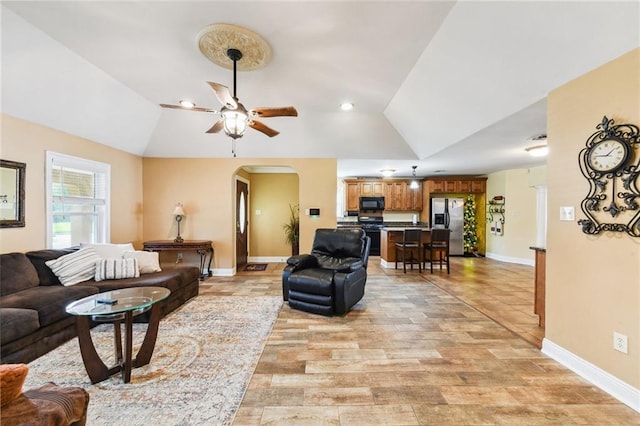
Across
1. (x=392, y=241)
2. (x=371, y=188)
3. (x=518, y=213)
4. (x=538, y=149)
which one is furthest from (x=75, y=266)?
(x=518, y=213)

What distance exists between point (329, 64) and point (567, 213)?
104 inches

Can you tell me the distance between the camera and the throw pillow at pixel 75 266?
3025 millimetres

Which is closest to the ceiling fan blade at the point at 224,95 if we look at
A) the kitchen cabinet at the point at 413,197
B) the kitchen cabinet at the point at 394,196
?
the kitchen cabinet at the point at 394,196

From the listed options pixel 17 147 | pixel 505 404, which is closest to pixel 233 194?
pixel 17 147

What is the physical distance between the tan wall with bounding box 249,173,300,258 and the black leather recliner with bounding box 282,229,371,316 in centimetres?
285

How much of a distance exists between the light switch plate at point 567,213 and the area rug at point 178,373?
295cm

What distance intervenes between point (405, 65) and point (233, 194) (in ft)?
12.9

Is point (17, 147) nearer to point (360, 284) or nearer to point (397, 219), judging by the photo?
point (360, 284)

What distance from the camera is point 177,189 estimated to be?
5328mm

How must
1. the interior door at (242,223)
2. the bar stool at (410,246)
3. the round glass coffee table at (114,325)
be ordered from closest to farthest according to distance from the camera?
the round glass coffee table at (114,325) → the bar stool at (410,246) → the interior door at (242,223)

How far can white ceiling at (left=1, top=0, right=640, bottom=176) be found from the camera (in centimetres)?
208

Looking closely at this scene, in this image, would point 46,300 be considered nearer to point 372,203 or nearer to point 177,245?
point 177,245

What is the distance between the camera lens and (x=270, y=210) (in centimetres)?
692

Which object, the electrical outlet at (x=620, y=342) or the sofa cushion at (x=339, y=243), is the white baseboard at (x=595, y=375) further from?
the sofa cushion at (x=339, y=243)
